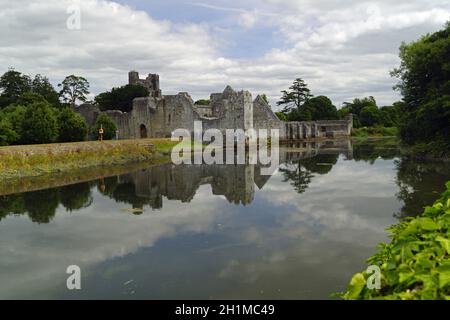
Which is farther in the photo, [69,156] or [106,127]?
[106,127]

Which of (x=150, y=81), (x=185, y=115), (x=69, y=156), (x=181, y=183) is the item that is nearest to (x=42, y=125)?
(x=69, y=156)

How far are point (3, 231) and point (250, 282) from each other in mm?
6428

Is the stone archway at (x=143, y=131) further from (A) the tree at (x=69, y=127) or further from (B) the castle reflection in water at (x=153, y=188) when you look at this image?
(B) the castle reflection in water at (x=153, y=188)

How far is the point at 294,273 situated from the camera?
6.60 metres

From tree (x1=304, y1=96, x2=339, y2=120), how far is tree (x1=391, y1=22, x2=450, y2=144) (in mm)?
42754

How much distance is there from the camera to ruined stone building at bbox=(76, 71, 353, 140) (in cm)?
3938

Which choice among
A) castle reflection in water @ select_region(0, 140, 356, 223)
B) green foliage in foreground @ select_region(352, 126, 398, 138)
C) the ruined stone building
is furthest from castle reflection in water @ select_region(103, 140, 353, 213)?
green foliage in foreground @ select_region(352, 126, 398, 138)

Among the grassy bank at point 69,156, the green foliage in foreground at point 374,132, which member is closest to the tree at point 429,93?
the grassy bank at point 69,156

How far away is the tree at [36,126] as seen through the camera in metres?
26.2

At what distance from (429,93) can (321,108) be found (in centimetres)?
4853

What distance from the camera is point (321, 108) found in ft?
229

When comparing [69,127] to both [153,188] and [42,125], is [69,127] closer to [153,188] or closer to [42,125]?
[42,125]
